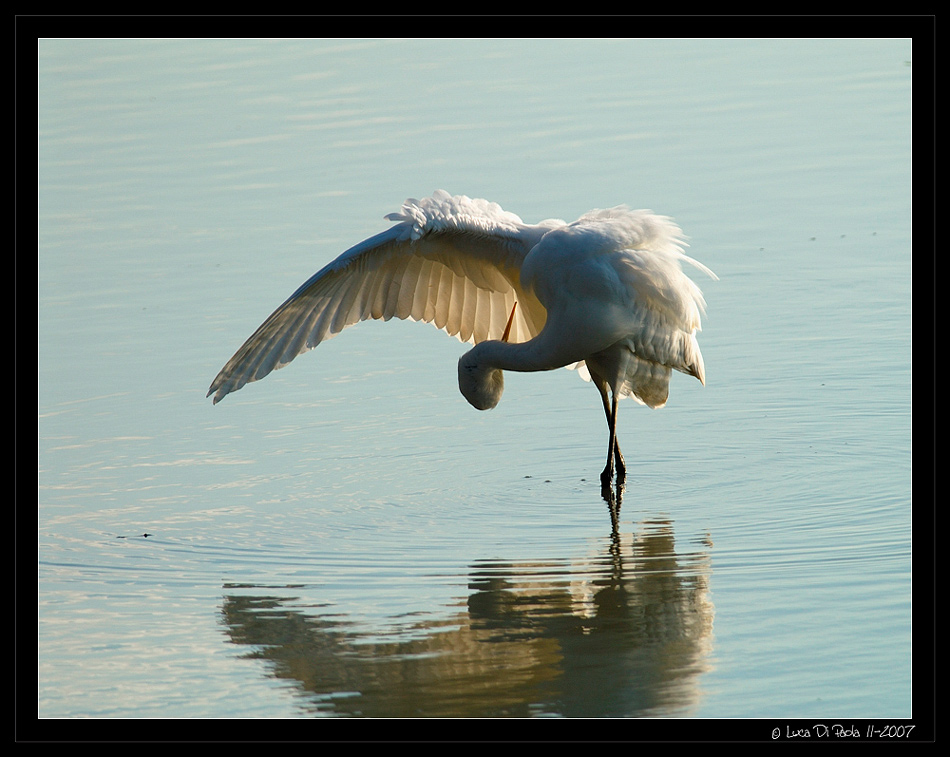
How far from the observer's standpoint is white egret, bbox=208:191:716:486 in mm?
8922

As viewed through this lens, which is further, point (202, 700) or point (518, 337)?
point (518, 337)

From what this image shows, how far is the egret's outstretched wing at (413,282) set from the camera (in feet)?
30.3

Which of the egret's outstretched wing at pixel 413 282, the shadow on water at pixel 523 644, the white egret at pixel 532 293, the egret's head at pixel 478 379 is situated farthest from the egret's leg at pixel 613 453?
the shadow on water at pixel 523 644

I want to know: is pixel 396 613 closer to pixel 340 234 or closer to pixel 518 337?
pixel 518 337

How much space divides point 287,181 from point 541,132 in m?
3.18

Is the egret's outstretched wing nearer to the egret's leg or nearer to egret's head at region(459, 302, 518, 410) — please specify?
egret's head at region(459, 302, 518, 410)

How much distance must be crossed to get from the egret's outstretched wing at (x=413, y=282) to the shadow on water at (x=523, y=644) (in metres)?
2.07

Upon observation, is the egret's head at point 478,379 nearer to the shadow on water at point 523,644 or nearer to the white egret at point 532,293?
the white egret at point 532,293

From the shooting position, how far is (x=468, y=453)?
981 centimetres

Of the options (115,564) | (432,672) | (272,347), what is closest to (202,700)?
(432,672)

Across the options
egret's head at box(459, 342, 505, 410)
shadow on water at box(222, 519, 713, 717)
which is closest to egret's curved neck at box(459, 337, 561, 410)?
egret's head at box(459, 342, 505, 410)

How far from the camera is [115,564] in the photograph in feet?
26.5

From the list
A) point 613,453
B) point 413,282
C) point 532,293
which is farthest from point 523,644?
point 413,282

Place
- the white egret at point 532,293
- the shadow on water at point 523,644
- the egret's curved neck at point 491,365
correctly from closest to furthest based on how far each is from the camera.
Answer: the shadow on water at point 523,644
the white egret at point 532,293
the egret's curved neck at point 491,365
